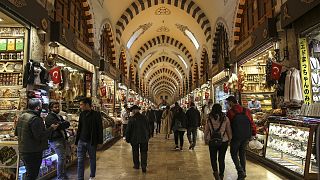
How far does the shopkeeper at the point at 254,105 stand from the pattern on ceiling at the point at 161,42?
11.8 m

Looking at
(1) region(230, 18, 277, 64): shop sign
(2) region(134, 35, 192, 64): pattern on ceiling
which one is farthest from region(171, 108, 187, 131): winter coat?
(2) region(134, 35, 192, 64): pattern on ceiling

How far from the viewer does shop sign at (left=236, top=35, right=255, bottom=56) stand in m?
6.84

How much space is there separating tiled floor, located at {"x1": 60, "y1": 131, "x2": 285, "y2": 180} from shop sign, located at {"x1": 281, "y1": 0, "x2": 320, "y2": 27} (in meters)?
2.63

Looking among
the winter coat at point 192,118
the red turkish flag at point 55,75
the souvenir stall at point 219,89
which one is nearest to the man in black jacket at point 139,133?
the red turkish flag at point 55,75

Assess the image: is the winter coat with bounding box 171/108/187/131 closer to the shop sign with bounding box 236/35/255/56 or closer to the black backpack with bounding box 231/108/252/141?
the shop sign with bounding box 236/35/255/56

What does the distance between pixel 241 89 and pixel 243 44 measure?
125 cm

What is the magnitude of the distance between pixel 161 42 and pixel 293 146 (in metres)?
16.2

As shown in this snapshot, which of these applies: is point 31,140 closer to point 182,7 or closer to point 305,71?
point 305,71

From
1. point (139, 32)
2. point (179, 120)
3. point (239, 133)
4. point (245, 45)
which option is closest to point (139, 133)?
point (239, 133)

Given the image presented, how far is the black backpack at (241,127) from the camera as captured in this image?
14.0ft

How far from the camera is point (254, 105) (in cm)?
843

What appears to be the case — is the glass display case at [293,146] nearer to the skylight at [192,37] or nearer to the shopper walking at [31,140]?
the shopper walking at [31,140]

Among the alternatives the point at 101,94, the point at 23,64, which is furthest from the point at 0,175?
the point at 101,94

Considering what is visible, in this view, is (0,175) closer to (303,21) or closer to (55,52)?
(55,52)
